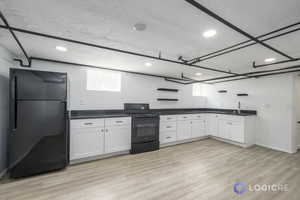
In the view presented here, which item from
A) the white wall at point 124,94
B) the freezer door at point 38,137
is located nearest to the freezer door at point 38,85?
the freezer door at point 38,137

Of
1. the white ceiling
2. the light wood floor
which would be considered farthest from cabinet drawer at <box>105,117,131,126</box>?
the white ceiling

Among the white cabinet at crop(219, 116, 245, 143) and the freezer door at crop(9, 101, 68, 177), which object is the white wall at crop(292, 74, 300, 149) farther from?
the freezer door at crop(9, 101, 68, 177)

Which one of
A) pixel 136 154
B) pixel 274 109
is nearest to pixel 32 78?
pixel 136 154

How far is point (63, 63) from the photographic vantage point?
3.24m

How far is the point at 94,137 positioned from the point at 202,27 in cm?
290

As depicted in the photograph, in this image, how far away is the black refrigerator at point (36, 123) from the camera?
2213mm

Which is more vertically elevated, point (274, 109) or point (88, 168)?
point (274, 109)

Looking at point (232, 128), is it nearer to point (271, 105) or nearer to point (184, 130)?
point (271, 105)

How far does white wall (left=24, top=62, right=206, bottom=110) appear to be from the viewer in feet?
11.0

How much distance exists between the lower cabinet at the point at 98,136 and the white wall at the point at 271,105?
402cm

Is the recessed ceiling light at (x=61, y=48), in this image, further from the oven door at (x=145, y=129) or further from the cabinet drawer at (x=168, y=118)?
A: the cabinet drawer at (x=168, y=118)

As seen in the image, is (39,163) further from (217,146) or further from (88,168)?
(217,146)

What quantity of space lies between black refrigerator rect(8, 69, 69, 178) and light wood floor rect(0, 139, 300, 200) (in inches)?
9.8

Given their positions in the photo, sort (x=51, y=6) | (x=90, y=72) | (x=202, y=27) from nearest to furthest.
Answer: (x=51, y=6) → (x=202, y=27) → (x=90, y=72)
